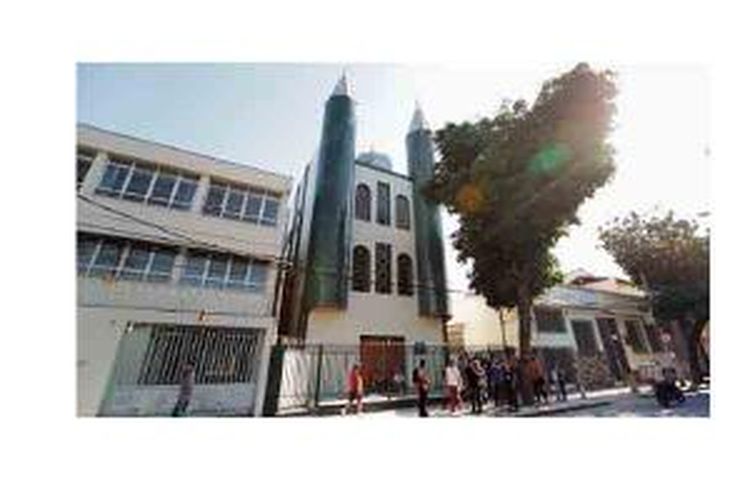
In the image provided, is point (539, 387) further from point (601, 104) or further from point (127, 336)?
point (127, 336)

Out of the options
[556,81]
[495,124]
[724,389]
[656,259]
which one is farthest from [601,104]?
[656,259]

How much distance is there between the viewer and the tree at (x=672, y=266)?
67.4 feet

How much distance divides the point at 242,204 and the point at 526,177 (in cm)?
655

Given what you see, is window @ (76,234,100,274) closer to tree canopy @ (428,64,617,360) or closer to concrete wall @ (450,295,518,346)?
tree canopy @ (428,64,617,360)

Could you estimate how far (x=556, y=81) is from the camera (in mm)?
14203

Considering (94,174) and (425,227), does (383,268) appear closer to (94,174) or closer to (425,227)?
(425,227)

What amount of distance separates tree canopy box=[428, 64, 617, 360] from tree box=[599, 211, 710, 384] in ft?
21.2

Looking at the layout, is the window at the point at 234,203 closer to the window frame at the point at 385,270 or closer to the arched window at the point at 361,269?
the arched window at the point at 361,269

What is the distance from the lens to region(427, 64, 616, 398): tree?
1422cm

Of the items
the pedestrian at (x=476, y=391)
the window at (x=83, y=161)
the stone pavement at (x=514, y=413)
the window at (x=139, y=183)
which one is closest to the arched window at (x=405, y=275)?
the stone pavement at (x=514, y=413)

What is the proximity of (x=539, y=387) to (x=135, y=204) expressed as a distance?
32.6 feet

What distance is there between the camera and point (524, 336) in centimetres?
1517

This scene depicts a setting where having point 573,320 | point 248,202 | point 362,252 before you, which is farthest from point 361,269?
point 573,320

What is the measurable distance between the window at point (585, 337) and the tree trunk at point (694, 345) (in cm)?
293
